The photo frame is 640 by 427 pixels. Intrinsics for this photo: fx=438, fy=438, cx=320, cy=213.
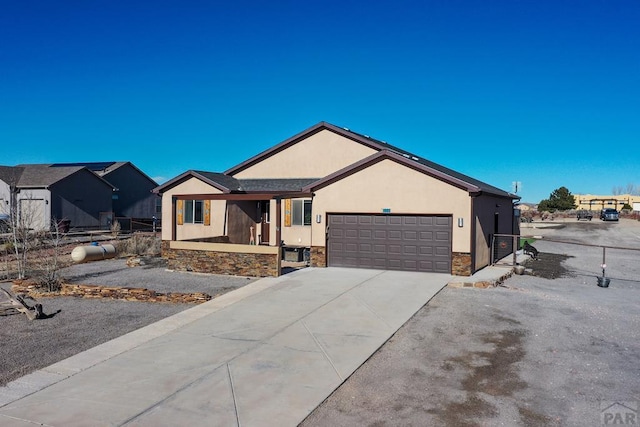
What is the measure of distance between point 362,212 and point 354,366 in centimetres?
996

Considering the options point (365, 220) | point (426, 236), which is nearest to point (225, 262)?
point (365, 220)

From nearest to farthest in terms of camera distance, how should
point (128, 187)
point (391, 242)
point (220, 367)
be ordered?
point (220, 367) < point (391, 242) < point (128, 187)

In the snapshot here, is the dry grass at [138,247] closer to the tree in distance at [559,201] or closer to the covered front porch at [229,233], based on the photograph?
the covered front porch at [229,233]

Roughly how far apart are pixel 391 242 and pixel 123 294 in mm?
9134

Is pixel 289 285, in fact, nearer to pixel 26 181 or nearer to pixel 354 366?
pixel 354 366

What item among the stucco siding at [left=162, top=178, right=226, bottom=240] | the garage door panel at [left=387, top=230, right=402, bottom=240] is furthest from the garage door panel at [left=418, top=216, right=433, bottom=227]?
the stucco siding at [left=162, top=178, right=226, bottom=240]

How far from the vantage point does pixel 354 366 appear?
22.7 feet

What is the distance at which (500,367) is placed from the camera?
22.9 feet

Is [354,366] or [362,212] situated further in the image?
[362,212]

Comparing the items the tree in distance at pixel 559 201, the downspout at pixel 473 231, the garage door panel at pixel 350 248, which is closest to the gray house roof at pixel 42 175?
the garage door panel at pixel 350 248

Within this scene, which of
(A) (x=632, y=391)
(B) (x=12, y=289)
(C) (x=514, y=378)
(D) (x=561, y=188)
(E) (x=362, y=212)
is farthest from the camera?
(D) (x=561, y=188)

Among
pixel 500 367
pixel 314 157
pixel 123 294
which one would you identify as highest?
pixel 314 157

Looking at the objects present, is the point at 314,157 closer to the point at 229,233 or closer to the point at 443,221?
the point at 229,233

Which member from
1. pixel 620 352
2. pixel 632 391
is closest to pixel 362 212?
pixel 620 352
